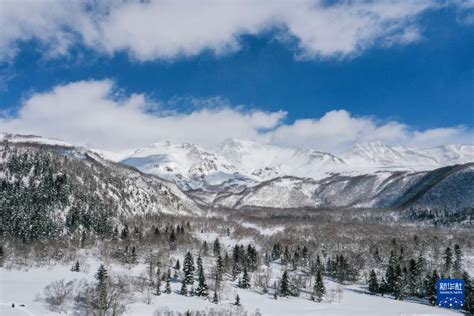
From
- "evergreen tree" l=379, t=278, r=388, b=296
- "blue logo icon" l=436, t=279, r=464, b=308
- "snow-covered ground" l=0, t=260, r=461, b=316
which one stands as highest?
"blue logo icon" l=436, t=279, r=464, b=308

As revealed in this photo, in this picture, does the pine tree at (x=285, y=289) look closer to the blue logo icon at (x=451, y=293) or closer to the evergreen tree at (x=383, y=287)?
the evergreen tree at (x=383, y=287)

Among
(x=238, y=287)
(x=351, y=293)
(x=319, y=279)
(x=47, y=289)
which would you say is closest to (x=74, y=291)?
(x=47, y=289)

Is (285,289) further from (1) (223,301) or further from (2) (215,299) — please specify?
(2) (215,299)

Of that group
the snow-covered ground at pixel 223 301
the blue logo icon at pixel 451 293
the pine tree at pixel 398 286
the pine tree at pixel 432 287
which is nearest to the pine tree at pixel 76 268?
the snow-covered ground at pixel 223 301

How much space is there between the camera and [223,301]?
164 metres

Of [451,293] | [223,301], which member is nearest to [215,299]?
[223,301]

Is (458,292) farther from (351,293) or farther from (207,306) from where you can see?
(351,293)

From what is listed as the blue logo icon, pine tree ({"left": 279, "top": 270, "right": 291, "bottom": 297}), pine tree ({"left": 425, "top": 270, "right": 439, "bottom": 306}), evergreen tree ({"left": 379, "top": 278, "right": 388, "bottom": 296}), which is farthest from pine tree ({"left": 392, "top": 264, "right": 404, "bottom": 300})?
the blue logo icon

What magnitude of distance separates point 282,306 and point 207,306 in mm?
29266

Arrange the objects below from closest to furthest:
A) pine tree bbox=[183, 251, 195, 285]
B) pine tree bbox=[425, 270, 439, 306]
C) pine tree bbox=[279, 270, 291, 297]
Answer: pine tree bbox=[425, 270, 439, 306]
pine tree bbox=[183, 251, 195, 285]
pine tree bbox=[279, 270, 291, 297]

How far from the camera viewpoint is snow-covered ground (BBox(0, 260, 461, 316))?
5532 inches

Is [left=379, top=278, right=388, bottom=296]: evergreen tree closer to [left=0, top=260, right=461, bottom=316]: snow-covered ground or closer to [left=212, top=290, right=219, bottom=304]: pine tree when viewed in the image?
[left=0, top=260, right=461, bottom=316]: snow-covered ground

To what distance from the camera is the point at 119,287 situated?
506 feet

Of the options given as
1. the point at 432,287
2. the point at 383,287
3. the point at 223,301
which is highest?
the point at 432,287
